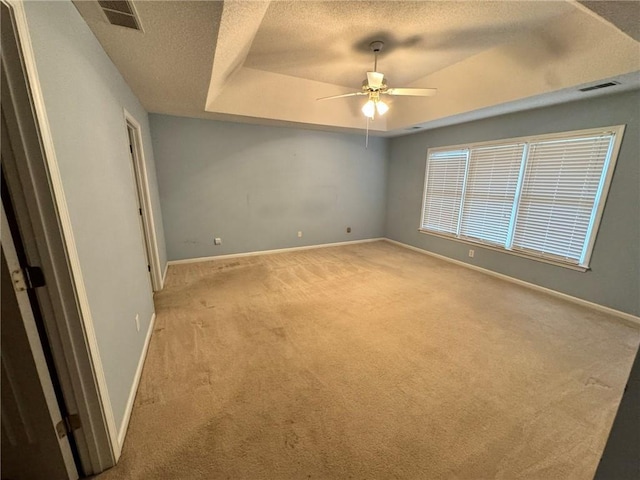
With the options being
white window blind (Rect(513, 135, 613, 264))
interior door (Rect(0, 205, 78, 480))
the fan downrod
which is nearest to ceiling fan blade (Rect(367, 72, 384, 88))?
the fan downrod

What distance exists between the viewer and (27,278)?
101 centimetres

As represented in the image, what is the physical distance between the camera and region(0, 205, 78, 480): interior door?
3.20 feet

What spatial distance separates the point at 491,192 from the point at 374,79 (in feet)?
8.60

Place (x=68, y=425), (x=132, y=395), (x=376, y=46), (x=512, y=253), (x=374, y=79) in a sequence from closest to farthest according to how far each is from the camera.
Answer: (x=68, y=425), (x=132, y=395), (x=374, y=79), (x=376, y=46), (x=512, y=253)

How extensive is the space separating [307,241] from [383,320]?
295 cm

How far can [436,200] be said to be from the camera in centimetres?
486

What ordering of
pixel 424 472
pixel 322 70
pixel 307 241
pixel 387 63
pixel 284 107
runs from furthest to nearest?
pixel 307 241, pixel 284 107, pixel 322 70, pixel 387 63, pixel 424 472

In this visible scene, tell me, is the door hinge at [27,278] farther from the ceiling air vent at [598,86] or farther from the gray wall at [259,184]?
the ceiling air vent at [598,86]

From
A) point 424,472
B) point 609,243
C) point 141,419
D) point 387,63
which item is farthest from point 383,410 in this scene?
point 387,63

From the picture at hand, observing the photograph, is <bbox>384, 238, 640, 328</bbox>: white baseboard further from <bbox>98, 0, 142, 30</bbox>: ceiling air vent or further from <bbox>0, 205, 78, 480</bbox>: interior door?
<bbox>98, 0, 142, 30</bbox>: ceiling air vent

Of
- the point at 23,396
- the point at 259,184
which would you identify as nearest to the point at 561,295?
the point at 259,184

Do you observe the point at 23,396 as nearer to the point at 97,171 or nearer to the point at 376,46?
the point at 97,171

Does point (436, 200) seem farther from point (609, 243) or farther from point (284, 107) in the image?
point (284, 107)

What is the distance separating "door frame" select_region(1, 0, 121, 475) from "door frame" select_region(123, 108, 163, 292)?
7.19ft
